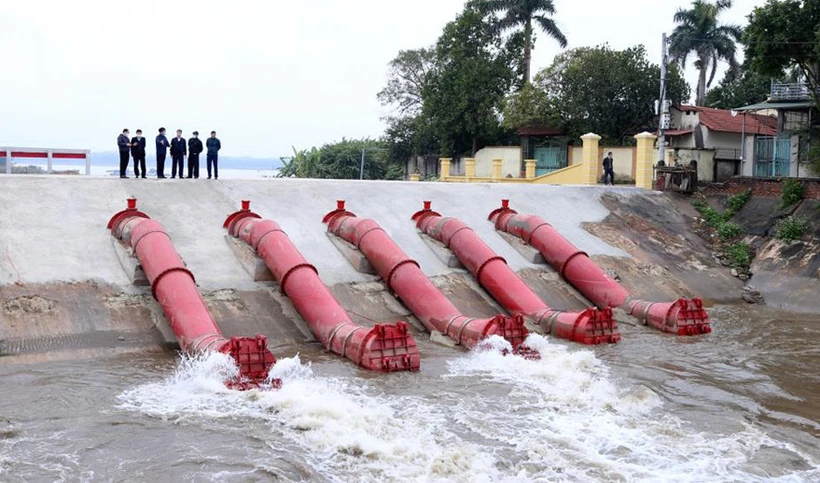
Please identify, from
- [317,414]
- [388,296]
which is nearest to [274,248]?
[388,296]

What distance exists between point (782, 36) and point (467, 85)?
58.0 ft

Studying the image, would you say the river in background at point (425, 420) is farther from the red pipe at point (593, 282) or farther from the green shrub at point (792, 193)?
the green shrub at point (792, 193)

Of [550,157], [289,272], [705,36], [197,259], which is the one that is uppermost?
[705,36]

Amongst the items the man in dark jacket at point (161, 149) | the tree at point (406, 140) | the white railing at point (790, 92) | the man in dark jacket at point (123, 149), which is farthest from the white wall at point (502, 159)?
the man in dark jacket at point (123, 149)

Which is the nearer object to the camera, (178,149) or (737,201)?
(178,149)

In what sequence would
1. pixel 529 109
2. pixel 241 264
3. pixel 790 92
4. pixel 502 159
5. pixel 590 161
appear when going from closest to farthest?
pixel 241 264 → pixel 790 92 → pixel 590 161 → pixel 529 109 → pixel 502 159

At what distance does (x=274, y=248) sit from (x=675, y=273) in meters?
11.0

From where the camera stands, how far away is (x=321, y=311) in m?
13.8

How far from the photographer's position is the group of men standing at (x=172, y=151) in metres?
19.0

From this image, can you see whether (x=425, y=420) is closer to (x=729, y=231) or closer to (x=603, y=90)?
(x=729, y=231)

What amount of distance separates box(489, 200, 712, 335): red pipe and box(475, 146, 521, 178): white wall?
1671 cm

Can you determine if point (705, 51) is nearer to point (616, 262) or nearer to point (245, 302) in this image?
point (616, 262)

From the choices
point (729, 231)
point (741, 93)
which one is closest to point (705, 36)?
point (741, 93)

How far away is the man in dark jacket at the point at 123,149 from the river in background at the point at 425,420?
7.61 metres
